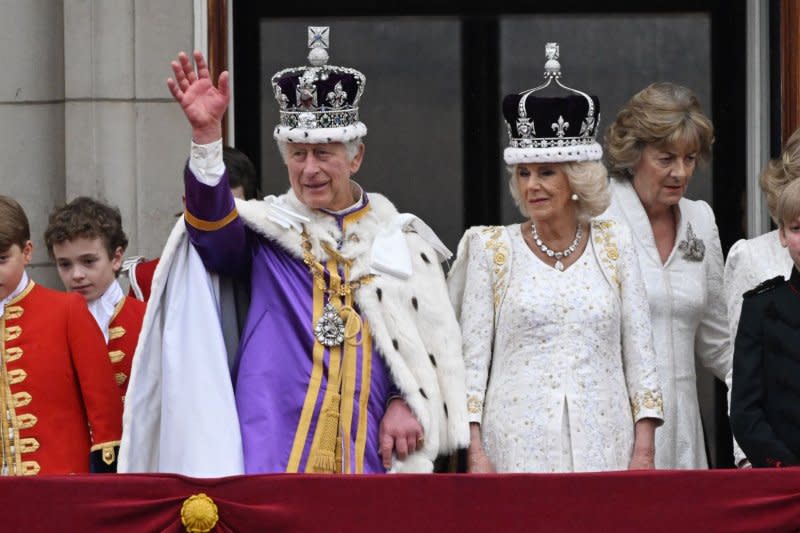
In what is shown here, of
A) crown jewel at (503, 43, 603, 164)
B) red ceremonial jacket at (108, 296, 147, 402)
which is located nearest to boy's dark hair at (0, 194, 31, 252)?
red ceremonial jacket at (108, 296, 147, 402)

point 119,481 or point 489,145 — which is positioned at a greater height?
point 489,145

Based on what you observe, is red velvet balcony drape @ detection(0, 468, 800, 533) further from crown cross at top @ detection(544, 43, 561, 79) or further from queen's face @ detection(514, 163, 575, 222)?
crown cross at top @ detection(544, 43, 561, 79)

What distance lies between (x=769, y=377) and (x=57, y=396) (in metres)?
2.06

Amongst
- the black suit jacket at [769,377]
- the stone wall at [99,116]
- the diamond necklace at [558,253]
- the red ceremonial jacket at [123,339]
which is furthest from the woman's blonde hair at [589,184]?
the stone wall at [99,116]

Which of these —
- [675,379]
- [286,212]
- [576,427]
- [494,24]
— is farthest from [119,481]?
[494,24]

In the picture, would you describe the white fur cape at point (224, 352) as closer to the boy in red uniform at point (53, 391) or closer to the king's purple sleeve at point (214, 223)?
the king's purple sleeve at point (214, 223)

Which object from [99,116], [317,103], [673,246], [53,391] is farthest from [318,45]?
[99,116]

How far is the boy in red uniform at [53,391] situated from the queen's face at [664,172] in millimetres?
1884

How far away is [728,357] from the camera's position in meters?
6.38

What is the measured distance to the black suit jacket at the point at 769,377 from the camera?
5.22 metres

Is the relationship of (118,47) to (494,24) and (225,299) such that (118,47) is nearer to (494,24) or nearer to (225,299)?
(494,24)

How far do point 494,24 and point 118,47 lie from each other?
164 centimetres

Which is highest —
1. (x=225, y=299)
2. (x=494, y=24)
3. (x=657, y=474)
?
(x=494, y=24)

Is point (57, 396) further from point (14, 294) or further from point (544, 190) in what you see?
point (544, 190)
